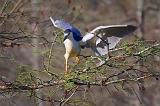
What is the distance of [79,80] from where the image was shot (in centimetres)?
332

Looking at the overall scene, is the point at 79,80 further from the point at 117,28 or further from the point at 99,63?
the point at 117,28

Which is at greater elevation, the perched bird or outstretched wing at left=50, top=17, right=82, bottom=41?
outstretched wing at left=50, top=17, right=82, bottom=41

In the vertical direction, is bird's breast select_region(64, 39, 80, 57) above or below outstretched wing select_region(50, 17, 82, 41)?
below

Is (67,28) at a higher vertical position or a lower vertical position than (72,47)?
higher

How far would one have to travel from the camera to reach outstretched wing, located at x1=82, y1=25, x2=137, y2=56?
3.46 meters

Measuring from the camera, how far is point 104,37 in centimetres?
353

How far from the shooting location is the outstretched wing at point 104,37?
11.4 ft

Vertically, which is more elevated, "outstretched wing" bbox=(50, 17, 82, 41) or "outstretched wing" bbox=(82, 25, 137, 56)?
"outstretched wing" bbox=(50, 17, 82, 41)

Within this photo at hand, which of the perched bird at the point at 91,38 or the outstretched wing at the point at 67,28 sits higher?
the outstretched wing at the point at 67,28

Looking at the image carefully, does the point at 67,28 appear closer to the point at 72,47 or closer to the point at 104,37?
the point at 72,47

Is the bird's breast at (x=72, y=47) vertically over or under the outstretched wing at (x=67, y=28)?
under

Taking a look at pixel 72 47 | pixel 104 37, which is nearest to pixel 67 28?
pixel 72 47

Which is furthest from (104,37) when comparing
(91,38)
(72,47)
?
(72,47)

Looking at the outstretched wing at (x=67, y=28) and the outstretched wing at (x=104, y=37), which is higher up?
the outstretched wing at (x=67, y=28)
